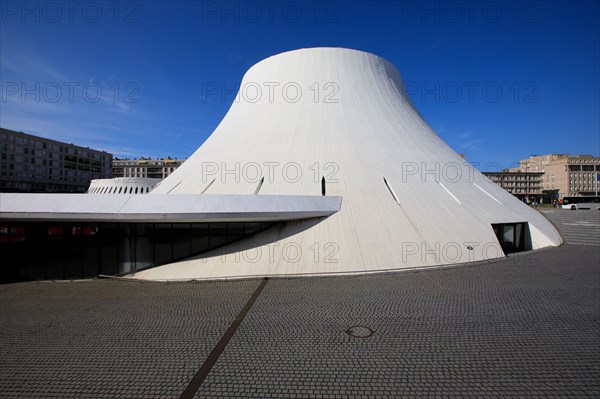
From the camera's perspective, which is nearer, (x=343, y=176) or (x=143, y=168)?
(x=343, y=176)

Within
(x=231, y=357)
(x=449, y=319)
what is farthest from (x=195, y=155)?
(x=449, y=319)

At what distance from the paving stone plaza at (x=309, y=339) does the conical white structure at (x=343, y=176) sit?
135 centimetres

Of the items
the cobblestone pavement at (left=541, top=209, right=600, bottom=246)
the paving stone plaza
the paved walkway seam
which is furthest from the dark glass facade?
the cobblestone pavement at (left=541, top=209, right=600, bottom=246)

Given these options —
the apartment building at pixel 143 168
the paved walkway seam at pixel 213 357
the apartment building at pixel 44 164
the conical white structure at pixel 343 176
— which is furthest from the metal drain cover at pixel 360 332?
the apartment building at pixel 143 168

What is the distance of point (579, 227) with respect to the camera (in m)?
18.6

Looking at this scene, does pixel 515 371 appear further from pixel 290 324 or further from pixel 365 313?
pixel 290 324

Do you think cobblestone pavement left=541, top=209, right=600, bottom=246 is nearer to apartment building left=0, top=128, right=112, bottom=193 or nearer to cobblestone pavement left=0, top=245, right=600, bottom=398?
cobblestone pavement left=0, top=245, right=600, bottom=398

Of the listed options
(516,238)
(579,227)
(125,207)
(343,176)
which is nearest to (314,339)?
(125,207)

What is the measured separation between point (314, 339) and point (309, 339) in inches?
3.7

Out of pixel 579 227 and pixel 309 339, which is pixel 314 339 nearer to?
pixel 309 339

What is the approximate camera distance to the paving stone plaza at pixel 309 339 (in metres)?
4.29

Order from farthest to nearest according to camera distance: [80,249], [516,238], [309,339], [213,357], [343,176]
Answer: [516,238], [343,176], [80,249], [309,339], [213,357]

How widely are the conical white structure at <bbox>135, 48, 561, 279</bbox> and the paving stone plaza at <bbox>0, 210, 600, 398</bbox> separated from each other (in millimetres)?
1351

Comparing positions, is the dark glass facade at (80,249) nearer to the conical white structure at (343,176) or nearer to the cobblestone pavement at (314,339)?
the conical white structure at (343,176)
